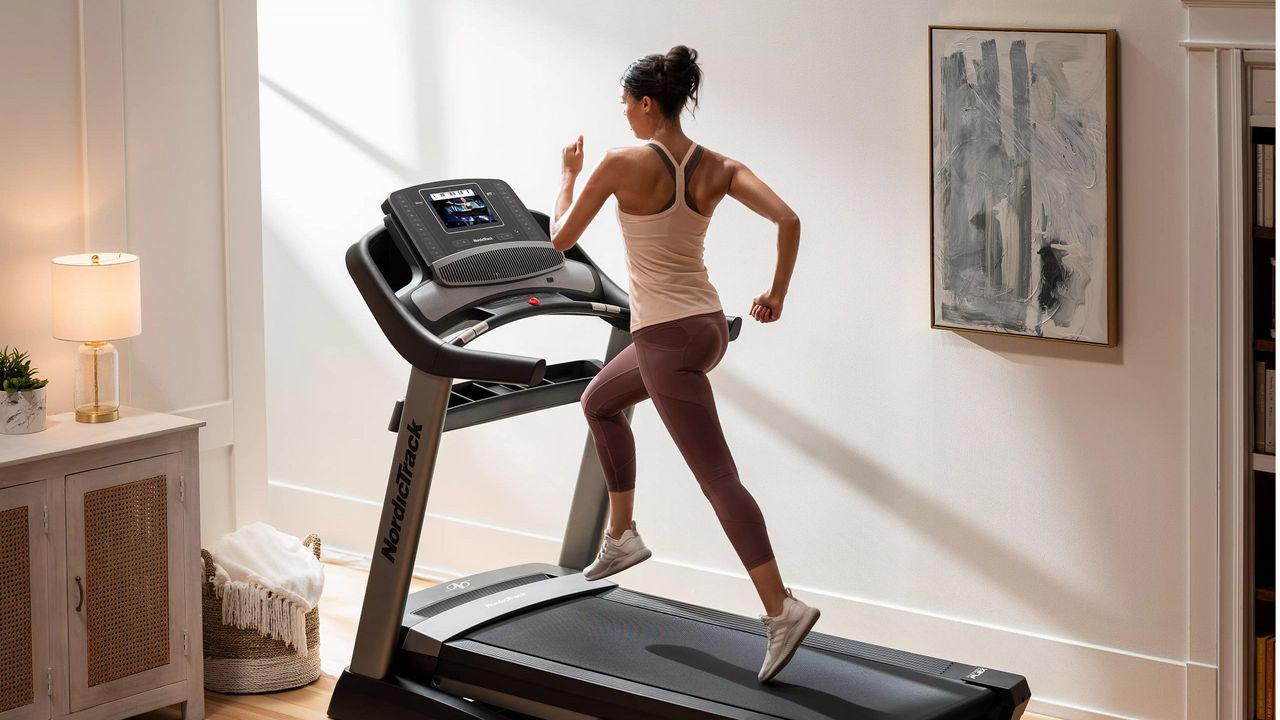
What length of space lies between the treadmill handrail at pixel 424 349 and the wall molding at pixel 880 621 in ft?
4.88

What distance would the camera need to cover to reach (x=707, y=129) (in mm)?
4191

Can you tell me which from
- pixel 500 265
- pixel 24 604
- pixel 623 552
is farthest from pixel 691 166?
pixel 24 604

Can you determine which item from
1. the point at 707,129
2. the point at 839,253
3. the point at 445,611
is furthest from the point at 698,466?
the point at 707,129

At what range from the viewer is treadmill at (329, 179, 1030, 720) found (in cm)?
308

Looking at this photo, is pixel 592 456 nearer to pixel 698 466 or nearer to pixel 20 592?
pixel 698 466

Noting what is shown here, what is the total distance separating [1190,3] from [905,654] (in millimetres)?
1696

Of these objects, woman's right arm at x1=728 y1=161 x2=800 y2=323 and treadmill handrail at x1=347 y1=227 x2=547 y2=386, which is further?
treadmill handrail at x1=347 y1=227 x2=547 y2=386

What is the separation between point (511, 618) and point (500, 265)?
901 millimetres

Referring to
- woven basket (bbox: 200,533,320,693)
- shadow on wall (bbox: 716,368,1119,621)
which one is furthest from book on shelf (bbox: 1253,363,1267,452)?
woven basket (bbox: 200,533,320,693)

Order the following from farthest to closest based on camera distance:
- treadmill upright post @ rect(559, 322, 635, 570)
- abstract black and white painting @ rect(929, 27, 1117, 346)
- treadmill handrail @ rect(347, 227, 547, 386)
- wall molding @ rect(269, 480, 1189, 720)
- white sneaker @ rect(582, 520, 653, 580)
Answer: treadmill upright post @ rect(559, 322, 635, 570) < wall molding @ rect(269, 480, 1189, 720) < abstract black and white painting @ rect(929, 27, 1117, 346) < white sneaker @ rect(582, 520, 653, 580) < treadmill handrail @ rect(347, 227, 547, 386)

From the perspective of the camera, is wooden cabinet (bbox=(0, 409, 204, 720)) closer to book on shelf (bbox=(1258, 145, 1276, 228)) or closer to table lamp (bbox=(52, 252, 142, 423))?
table lamp (bbox=(52, 252, 142, 423))

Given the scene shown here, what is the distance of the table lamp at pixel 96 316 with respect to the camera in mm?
3422

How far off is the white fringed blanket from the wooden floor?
13 centimetres

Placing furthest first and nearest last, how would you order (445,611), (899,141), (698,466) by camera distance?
(899,141) → (445,611) → (698,466)
